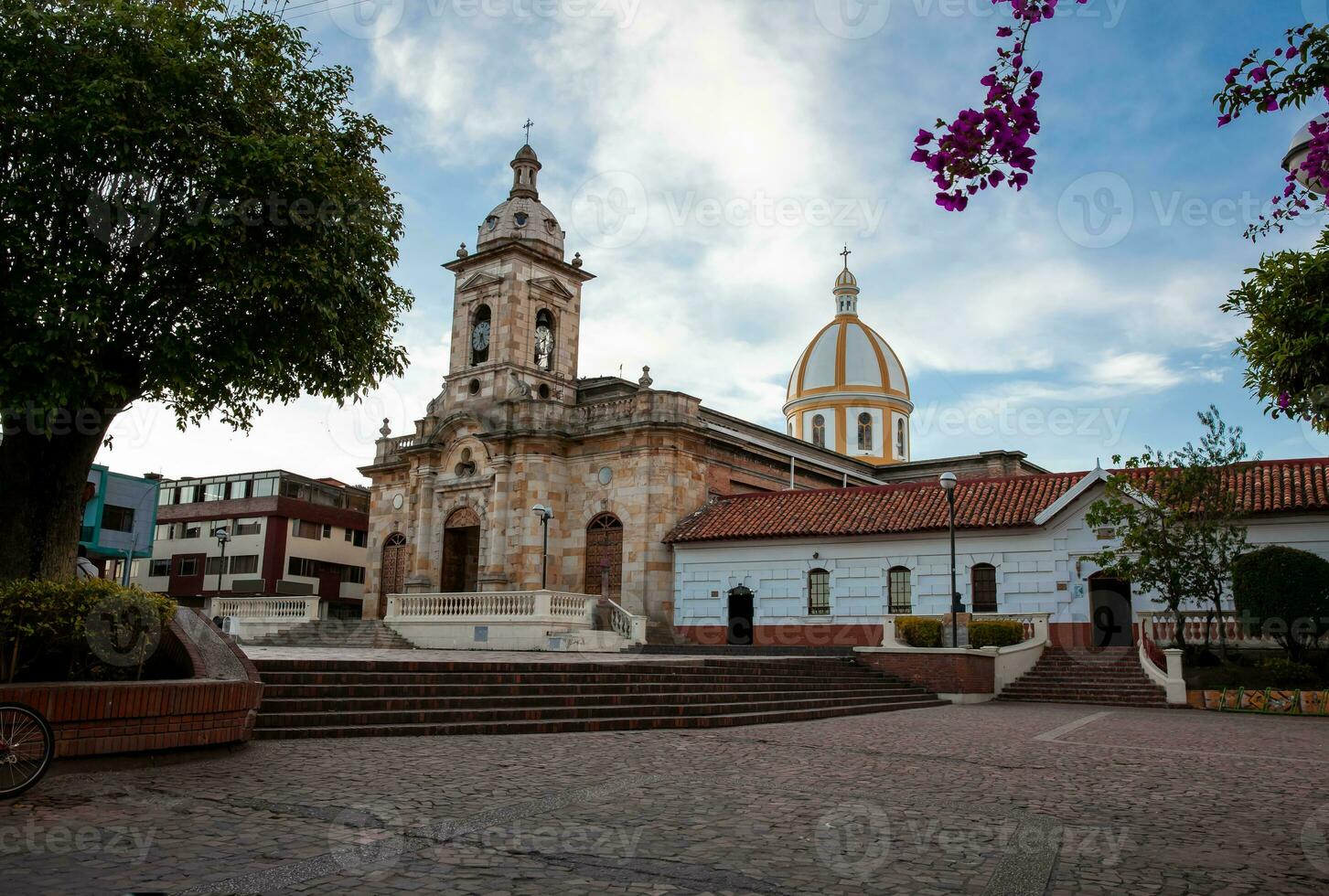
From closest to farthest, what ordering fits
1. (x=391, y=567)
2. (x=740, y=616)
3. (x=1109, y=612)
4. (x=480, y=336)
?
(x=1109, y=612) → (x=740, y=616) → (x=480, y=336) → (x=391, y=567)

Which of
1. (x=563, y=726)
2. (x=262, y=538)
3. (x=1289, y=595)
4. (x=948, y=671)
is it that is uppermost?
(x=262, y=538)

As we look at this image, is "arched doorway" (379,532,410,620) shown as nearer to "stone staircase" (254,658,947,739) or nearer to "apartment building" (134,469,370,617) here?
"apartment building" (134,469,370,617)

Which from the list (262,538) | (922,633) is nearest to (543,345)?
(922,633)

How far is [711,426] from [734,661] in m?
15.4

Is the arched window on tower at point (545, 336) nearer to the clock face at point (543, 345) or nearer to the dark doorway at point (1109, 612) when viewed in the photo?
the clock face at point (543, 345)

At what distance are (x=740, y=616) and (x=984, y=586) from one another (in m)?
7.83

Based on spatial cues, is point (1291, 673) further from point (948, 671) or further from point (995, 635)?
point (948, 671)

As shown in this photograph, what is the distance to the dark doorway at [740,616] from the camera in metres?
32.2

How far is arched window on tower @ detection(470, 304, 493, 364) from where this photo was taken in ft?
128

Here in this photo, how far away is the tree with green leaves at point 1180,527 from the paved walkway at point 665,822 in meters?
11.9

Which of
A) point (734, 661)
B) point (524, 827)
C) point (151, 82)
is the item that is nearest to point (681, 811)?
A: point (524, 827)

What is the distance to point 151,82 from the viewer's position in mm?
11641

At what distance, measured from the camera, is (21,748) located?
24.2ft

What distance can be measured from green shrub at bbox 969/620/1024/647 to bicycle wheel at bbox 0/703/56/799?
21868 mm
